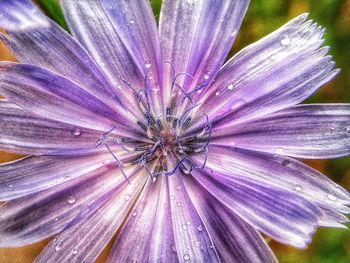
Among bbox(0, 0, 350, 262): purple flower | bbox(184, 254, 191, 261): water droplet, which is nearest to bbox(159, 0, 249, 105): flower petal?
bbox(0, 0, 350, 262): purple flower

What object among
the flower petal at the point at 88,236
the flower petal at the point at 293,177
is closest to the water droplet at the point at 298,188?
the flower petal at the point at 293,177

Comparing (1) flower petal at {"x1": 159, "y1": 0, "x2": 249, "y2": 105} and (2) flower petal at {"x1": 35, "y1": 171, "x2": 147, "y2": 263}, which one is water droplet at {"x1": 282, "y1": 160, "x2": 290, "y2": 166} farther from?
(2) flower petal at {"x1": 35, "y1": 171, "x2": 147, "y2": 263}

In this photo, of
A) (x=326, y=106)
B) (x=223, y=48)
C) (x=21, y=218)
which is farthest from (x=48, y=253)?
(x=326, y=106)

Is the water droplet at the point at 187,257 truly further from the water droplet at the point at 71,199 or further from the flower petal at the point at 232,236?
the water droplet at the point at 71,199

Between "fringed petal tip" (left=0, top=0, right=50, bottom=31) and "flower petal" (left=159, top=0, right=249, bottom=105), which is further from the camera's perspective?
"flower petal" (left=159, top=0, right=249, bottom=105)

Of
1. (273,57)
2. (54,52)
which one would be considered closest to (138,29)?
(54,52)

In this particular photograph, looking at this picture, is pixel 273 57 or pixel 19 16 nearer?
pixel 19 16

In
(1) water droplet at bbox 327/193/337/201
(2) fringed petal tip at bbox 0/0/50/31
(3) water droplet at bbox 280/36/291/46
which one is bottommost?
(1) water droplet at bbox 327/193/337/201

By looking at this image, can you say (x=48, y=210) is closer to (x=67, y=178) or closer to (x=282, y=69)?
(x=67, y=178)
